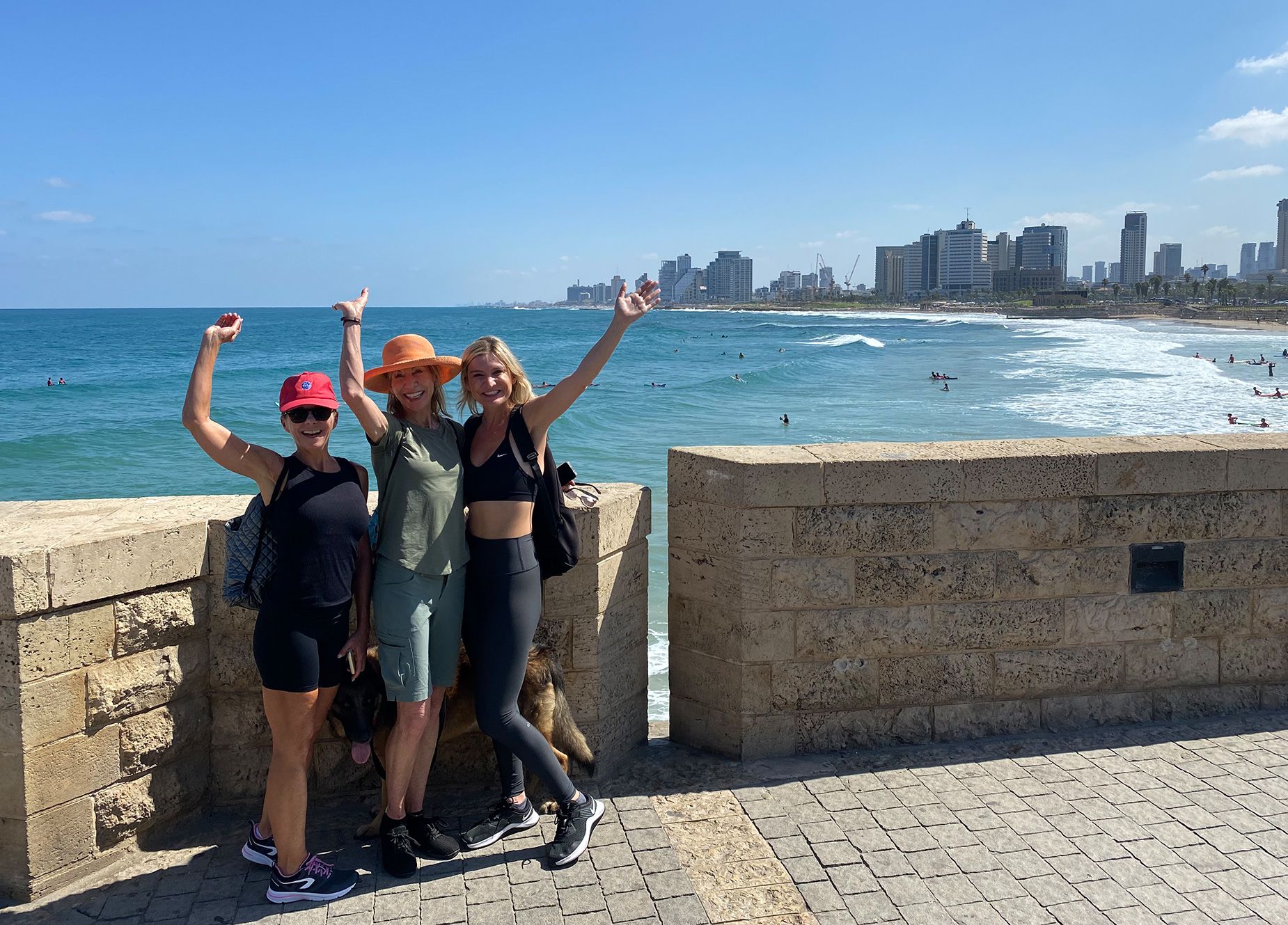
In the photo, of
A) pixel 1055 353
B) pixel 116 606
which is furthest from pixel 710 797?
pixel 1055 353

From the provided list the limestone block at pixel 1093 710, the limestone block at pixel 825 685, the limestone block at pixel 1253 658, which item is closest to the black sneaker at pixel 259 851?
the limestone block at pixel 825 685

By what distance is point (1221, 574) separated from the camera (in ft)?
14.8

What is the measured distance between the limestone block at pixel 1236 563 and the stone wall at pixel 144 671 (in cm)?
255

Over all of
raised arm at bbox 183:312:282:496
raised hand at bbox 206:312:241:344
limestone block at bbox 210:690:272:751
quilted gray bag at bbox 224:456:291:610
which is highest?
raised hand at bbox 206:312:241:344

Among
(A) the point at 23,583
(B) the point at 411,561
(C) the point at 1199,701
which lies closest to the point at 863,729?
(C) the point at 1199,701

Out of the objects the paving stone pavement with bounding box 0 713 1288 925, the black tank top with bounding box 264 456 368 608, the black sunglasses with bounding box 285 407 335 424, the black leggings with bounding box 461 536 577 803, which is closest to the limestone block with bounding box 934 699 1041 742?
the paving stone pavement with bounding box 0 713 1288 925

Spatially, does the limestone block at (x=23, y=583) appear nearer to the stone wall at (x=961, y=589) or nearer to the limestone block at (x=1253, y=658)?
the stone wall at (x=961, y=589)

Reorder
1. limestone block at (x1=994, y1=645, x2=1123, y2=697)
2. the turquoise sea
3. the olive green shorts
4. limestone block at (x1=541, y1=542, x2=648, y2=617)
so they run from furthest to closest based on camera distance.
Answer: the turquoise sea < limestone block at (x1=994, y1=645, x2=1123, y2=697) < limestone block at (x1=541, y1=542, x2=648, y2=617) < the olive green shorts

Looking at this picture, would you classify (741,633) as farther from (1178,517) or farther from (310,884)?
(1178,517)

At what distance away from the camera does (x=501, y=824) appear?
362 cm

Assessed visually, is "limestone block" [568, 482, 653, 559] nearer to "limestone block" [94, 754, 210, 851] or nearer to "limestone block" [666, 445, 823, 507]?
"limestone block" [666, 445, 823, 507]

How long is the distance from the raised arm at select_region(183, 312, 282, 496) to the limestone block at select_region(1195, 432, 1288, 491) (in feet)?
13.3

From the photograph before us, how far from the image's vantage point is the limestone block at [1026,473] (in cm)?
423

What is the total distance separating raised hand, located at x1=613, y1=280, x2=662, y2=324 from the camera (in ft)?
11.7
